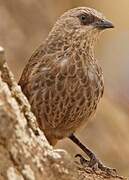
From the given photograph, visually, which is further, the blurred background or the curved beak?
the blurred background

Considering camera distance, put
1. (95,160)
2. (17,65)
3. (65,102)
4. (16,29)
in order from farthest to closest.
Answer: (16,29)
(17,65)
(95,160)
(65,102)

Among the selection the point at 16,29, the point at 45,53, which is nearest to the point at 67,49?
the point at 45,53

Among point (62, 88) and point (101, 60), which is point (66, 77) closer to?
point (62, 88)

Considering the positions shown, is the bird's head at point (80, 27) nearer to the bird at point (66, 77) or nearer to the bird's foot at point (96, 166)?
the bird at point (66, 77)

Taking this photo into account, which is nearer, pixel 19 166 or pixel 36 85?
pixel 19 166

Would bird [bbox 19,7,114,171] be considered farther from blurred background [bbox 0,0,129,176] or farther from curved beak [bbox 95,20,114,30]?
blurred background [bbox 0,0,129,176]

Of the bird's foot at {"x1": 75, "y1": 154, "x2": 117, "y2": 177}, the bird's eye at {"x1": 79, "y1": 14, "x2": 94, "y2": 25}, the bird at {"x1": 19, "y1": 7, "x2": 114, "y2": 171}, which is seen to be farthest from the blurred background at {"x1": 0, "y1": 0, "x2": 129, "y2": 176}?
the bird's eye at {"x1": 79, "y1": 14, "x2": 94, "y2": 25}

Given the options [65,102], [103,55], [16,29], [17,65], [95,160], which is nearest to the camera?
[65,102]

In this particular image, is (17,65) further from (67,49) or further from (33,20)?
(67,49)
